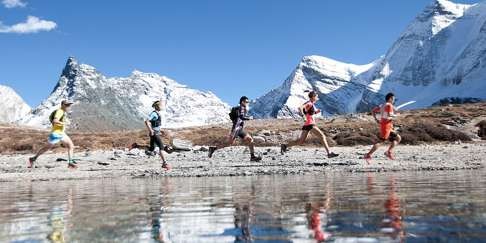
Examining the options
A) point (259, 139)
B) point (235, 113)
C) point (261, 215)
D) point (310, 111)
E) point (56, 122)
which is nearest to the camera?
point (261, 215)

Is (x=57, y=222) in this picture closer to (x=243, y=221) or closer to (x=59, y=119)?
(x=243, y=221)

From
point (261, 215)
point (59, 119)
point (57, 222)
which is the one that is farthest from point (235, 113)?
point (57, 222)

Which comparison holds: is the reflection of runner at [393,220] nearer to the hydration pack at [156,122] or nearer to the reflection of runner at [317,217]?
the reflection of runner at [317,217]

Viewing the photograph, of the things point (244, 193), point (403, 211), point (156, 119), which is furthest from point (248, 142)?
point (403, 211)

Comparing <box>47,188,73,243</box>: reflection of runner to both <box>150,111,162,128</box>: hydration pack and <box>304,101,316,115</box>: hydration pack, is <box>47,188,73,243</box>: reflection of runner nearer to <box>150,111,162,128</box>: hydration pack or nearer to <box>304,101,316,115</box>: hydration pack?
<box>150,111,162,128</box>: hydration pack

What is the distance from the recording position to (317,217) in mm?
6949

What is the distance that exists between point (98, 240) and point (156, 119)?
587 inches

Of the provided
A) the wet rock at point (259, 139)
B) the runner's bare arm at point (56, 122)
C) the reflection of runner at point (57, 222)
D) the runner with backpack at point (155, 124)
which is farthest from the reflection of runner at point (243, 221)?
the wet rock at point (259, 139)

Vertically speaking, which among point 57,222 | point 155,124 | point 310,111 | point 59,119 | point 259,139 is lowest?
point 57,222

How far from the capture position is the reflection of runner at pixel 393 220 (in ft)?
18.1

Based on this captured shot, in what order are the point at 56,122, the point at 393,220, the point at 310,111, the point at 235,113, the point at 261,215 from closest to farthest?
the point at 393,220 → the point at 261,215 → the point at 56,122 → the point at 310,111 → the point at 235,113

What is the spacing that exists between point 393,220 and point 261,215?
167 centimetres

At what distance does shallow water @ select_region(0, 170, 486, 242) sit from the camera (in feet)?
19.0

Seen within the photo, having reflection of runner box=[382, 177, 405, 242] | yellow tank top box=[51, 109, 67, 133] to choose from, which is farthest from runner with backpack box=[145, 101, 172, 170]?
reflection of runner box=[382, 177, 405, 242]
